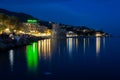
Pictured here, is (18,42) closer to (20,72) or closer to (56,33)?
(20,72)

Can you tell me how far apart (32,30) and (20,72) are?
6133 inches

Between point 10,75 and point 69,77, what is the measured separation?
16.2 feet

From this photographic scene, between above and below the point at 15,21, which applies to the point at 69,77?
below

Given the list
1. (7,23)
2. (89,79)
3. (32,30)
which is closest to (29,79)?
(89,79)

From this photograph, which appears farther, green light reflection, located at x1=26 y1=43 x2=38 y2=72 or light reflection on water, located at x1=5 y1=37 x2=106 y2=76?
light reflection on water, located at x1=5 y1=37 x2=106 y2=76

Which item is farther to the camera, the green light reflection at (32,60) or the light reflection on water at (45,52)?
the light reflection on water at (45,52)

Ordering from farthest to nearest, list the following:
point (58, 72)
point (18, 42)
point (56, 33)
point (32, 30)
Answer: point (32, 30) < point (56, 33) < point (18, 42) < point (58, 72)

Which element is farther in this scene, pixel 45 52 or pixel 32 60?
pixel 45 52

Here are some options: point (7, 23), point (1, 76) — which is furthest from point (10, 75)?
point (7, 23)

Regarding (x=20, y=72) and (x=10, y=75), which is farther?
(x=20, y=72)

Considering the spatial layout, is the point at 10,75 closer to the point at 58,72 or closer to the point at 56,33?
the point at 58,72

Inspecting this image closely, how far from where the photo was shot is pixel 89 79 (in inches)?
953

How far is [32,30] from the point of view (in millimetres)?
183500

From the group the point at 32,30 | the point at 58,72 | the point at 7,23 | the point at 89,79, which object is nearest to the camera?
the point at 89,79
